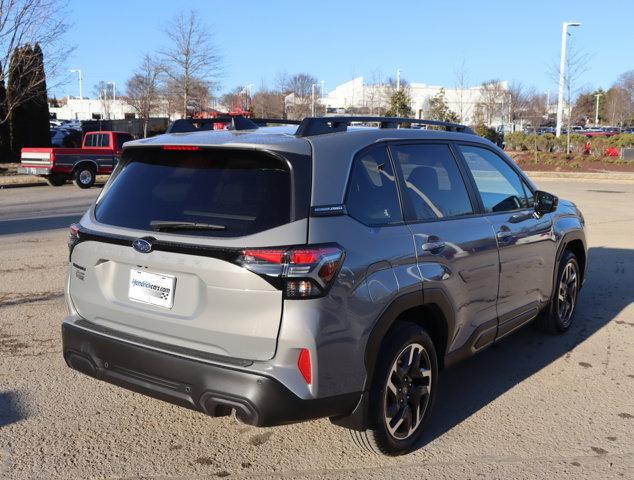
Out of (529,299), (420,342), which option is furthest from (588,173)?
(420,342)

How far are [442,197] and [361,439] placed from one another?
1.57 m

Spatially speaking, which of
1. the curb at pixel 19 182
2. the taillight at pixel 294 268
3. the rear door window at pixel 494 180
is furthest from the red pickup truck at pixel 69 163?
the taillight at pixel 294 268

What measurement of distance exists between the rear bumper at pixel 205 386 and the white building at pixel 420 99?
1513 inches

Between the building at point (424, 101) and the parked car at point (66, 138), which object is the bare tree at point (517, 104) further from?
the parked car at point (66, 138)

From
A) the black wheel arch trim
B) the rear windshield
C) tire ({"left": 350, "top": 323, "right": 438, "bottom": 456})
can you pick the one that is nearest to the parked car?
the rear windshield

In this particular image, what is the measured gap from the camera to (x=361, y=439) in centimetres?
351

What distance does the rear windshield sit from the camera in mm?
3064

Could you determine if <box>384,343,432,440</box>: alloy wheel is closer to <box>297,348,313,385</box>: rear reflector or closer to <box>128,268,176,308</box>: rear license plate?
<box>297,348,313,385</box>: rear reflector

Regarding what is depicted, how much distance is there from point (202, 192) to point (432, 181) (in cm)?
151

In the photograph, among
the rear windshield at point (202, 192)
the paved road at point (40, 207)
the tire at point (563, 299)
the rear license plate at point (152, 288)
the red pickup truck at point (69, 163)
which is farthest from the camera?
the red pickup truck at point (69, 163)

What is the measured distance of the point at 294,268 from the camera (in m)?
2.88

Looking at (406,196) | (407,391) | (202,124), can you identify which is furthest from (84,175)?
(407,391)

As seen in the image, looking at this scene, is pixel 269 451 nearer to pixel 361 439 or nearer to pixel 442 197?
pixel 361 439

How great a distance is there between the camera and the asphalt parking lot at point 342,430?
3426 millimetres
